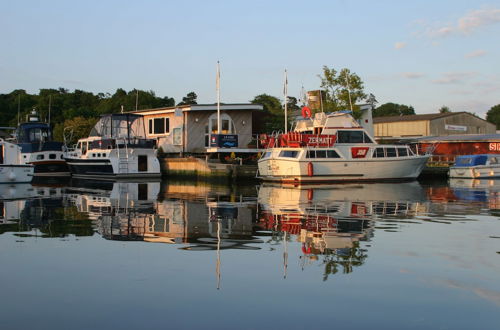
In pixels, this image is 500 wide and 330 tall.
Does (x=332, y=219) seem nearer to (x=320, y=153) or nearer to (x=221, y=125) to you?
(x=320, y=153)

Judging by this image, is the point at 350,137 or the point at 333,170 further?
the point at 350,137

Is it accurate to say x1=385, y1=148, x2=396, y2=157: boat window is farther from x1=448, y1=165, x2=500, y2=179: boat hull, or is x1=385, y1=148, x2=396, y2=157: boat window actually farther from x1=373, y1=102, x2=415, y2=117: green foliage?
x1=373, y1=102, x2=415, y2=117: green foliage

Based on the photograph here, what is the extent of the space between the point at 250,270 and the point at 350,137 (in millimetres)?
24250

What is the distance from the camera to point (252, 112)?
139ft

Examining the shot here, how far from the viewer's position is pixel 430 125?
6234 cm

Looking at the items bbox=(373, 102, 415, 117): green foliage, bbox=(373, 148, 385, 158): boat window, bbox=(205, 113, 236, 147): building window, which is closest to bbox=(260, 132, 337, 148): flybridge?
bbox=(373, 148, 385, 158): boat window

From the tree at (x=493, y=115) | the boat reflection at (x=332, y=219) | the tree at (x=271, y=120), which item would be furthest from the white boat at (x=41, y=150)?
the tree at (x=493, y=115)

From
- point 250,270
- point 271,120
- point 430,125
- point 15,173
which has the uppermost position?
point 430,125

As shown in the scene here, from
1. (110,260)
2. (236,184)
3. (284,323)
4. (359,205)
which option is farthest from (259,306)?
(236,184)

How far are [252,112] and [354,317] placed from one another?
36584 mm

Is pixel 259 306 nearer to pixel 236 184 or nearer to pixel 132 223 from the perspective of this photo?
pixel 132 223

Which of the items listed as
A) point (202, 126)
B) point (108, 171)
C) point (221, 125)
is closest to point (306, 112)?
point (221, 125)

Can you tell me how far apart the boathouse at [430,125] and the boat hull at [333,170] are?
29.5 meters

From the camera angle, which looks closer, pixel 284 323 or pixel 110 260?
pixel 284 323
